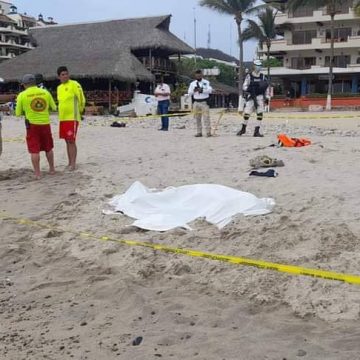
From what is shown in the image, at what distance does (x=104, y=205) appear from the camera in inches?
224

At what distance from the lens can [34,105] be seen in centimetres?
748

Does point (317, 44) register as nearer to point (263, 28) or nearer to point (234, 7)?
point (263, 28)

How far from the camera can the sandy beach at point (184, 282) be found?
2.93m

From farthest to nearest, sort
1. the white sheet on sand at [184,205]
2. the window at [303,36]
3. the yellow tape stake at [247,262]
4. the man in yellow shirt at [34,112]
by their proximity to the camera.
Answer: the window at [303,36] < the man in yellow shirt at [34,112] < the white sheet on sand at [184,205] < the yellow tape stake at [247,262]

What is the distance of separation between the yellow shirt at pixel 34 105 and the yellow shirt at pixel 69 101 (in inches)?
11.9

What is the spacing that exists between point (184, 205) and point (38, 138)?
319cm

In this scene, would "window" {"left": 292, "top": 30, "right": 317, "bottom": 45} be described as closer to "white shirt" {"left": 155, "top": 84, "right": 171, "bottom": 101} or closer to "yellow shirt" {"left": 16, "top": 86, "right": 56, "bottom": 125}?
"white shirt" {"left": 155, "top": 84, "right": 171, "bottom": 101}

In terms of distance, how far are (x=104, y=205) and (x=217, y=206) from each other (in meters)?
1.34

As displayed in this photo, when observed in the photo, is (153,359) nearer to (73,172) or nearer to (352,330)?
(352,330)

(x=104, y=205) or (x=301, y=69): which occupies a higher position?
(x=301, y=69)

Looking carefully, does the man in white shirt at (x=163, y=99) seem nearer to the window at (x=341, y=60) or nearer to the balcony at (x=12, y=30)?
the window at (x=341, y=60)

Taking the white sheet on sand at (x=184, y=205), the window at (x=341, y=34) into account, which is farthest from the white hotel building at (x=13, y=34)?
the white sheet on sand at (x=184, y=205)

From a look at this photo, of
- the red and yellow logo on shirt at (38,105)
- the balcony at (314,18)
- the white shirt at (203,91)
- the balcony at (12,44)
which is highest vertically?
the balcony at (12,44)

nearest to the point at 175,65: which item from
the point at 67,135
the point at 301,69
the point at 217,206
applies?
the point at 301,69
